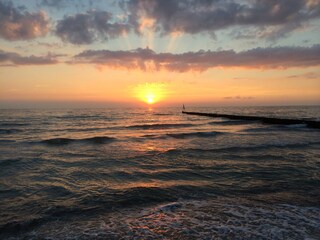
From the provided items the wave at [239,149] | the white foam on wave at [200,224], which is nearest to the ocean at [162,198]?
the white foam on wave at [200,224]

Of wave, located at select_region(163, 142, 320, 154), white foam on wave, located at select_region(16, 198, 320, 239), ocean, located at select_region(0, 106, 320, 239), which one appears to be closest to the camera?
white foam on wave, located at select_region(16, 198, 320, 239)

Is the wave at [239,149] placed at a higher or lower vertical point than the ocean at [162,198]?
lower

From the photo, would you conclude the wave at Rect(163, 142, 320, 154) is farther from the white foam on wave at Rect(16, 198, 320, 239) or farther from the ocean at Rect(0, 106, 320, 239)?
the white foam on wave at Rect(16, 198, 320, 239)

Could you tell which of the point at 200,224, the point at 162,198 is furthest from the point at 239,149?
the point at 200,224

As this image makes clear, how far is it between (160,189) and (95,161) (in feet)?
18.2

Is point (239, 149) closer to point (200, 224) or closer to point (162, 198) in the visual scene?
point (162, 198)

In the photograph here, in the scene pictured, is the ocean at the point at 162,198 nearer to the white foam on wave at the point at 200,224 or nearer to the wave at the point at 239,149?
the white foam on wave at the point at 200,224

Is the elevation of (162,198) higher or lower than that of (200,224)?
lower

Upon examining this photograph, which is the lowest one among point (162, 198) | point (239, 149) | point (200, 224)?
point (239, 149)

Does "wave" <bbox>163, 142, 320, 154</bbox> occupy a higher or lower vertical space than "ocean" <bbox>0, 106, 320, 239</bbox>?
lower

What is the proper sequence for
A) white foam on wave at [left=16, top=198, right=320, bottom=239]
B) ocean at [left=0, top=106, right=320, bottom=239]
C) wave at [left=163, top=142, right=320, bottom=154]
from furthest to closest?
wave at [left=163, top=142, right=320, bottom=154] → ocean at [left=0, top=106, right=320, bottom=239] → white foam on wave at [left=16, top=198, right=320, bottom=239]

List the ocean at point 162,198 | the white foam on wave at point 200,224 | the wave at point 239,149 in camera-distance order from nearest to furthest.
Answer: the white foam on wave at point 200,224 → the ocean at point 162,198 → the wave at point 239,149

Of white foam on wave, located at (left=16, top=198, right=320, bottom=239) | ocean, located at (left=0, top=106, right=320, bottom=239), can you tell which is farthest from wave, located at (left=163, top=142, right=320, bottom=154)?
white foam on wave, located at (left=16, top=198, right=320, bottom=239)

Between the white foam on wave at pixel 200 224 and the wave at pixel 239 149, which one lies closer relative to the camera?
the white foam on wave at pixel 200 224
